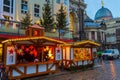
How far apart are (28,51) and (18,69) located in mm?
2198

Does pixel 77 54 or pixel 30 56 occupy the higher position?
pixel 30 56

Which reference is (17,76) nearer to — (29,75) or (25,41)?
(29,75)

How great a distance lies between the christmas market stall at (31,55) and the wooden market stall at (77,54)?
61.8 inches

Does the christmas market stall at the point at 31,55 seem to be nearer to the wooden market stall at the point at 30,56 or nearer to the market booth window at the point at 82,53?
the wooden market stall at the point at 30,56

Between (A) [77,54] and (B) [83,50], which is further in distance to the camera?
(B) [83,50]

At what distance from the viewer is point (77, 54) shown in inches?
867

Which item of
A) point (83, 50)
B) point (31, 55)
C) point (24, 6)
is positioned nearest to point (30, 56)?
point (31, 55)

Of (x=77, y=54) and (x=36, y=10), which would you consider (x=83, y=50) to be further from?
(x=36, y=10)

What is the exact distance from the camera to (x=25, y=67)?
52.5 ft

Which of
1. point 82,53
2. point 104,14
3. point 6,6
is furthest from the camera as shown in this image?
point 104,14

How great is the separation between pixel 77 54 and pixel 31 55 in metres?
6.28

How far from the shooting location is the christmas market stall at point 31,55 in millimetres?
15180

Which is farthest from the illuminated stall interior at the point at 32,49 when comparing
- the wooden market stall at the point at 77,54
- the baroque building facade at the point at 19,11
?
the baroque building facade at the point at 19,11

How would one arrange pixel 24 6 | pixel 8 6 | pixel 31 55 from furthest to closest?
1. pixel 24 6
2. pixel 8 6
3. pixel 31 55
